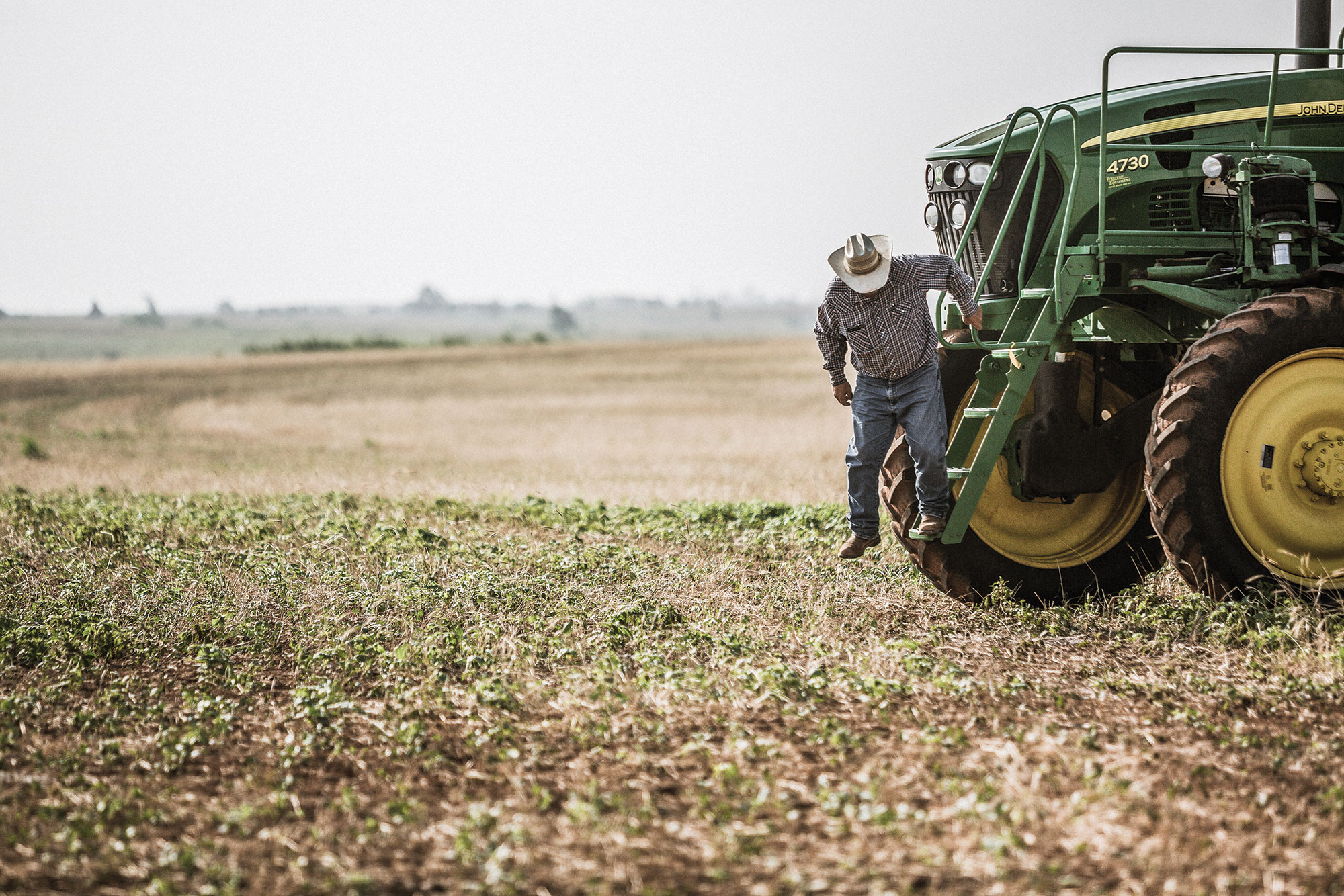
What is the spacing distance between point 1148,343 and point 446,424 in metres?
23.3

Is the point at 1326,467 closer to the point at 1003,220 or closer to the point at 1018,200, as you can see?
the point at 1018,200

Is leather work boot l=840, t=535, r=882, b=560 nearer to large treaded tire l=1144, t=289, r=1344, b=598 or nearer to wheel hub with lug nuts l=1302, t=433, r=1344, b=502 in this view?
large treaded tire l=1144, t=289, r=1344, b=598

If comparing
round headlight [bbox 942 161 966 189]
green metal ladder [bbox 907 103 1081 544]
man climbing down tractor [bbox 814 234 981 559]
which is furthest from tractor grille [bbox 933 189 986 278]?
man climbing down tractor [bbox 814 234 981 559]

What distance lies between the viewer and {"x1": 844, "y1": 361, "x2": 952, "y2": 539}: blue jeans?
689 centimetres

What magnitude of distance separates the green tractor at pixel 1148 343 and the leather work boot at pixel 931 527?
0.09 meters

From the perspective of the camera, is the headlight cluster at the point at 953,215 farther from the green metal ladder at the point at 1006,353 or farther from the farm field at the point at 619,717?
the farm field at the point at 619,717

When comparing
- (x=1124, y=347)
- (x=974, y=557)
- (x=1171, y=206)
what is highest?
(x=1171, y=206)

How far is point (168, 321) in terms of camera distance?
17612cm

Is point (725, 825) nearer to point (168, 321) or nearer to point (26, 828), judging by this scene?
point (26, 828)

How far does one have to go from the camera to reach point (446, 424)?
28.8 metres

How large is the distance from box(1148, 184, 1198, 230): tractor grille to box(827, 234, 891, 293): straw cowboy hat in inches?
68.6

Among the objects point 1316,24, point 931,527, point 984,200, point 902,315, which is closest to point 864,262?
point 902,315

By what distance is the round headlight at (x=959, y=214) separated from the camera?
24.9 ft

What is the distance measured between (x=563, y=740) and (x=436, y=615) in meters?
2.06
